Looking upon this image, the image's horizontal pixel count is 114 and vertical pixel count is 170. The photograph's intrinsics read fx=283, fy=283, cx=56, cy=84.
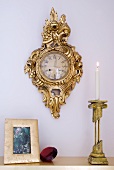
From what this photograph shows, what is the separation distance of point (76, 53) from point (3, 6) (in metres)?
0.49

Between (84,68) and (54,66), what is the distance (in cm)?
18

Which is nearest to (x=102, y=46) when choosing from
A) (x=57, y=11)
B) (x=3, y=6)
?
(x=57, y=11)

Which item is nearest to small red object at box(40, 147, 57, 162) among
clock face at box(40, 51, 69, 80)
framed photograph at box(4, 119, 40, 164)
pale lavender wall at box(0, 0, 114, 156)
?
framed photograph at box(4, 119, 40, 164)

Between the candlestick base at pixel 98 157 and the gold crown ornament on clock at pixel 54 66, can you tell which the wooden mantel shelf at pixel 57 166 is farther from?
the gold crown ornament on clock at pixel 54 66

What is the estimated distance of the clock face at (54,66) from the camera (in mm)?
1571

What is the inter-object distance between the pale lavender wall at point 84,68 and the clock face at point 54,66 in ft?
0.33

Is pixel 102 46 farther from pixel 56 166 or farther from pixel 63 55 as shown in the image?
pixel 56 166

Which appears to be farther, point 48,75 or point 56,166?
point 48,75

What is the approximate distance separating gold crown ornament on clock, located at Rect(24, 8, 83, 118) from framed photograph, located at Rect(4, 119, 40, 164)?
188 mm

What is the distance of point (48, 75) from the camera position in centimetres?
157

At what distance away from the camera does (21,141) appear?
141cm

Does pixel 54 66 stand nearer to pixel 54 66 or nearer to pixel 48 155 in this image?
pixel 54 66

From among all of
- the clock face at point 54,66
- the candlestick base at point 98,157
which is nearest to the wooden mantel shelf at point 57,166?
the candlestick base at point 98,157

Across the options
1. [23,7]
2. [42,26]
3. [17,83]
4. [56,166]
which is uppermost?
[23,7]
